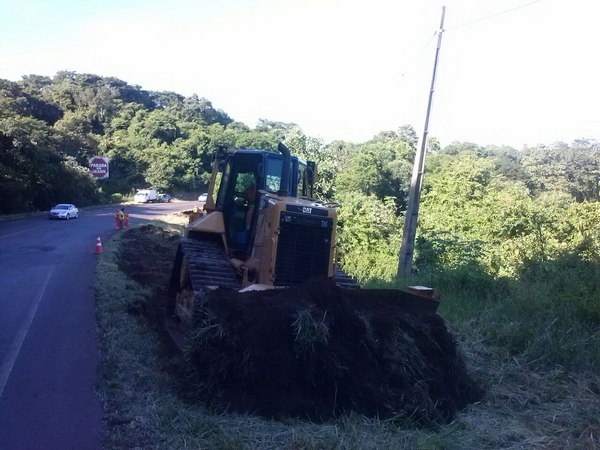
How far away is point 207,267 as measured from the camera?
28.1 feet

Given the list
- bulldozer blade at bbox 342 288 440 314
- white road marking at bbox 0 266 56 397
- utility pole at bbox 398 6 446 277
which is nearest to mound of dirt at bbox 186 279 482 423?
bulldozer blade at bbox 342 288 440 314

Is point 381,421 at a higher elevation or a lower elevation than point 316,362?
lower

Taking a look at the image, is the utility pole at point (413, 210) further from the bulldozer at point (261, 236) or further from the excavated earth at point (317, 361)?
the excavated earth at point (317, 361)

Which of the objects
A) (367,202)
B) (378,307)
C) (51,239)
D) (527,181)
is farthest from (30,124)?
(378,307)

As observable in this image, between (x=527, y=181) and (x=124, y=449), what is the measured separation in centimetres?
3516

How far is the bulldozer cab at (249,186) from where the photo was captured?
9.13 m

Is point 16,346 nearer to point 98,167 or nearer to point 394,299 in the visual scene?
point 394,299

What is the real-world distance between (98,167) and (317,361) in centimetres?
5282

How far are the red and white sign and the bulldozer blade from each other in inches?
1993

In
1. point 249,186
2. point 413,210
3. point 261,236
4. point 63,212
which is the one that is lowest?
point 63,212

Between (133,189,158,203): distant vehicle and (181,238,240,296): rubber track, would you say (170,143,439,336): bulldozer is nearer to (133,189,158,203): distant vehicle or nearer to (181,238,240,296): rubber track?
(181,238,240,296): rubber track

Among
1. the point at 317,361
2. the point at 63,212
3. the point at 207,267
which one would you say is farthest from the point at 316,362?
the point at 63,212

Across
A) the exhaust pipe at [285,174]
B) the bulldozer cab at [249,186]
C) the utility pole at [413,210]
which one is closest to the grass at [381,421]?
the bulldozer cab at [249,186]

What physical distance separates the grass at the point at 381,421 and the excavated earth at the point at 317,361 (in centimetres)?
19
